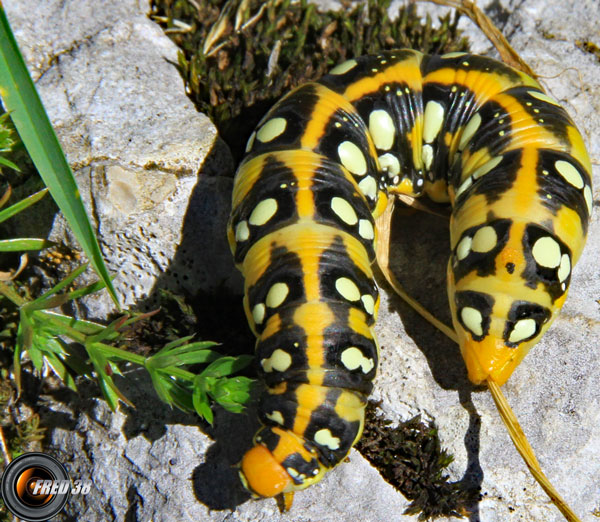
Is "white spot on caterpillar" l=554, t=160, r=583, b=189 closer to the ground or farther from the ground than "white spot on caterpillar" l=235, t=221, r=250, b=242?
farther from the ground

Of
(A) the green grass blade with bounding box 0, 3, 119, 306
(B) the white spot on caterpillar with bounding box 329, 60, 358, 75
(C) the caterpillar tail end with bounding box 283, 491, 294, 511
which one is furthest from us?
(B) the white spot on caterpillar with bounding box 329, 60, 358, 75

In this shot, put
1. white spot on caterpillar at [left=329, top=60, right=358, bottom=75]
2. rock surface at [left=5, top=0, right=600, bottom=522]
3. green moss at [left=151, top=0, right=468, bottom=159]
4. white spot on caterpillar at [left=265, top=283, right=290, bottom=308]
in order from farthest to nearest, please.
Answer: green moss at [left=151, top=0, right=468, bottom=159]
white spot on caterpillar at [left=329, top=60, right=358, bottom=75]
rock surface at [left=5, top=0, right=600, bottom=522]
white spot on caterpillar at [left=265, top=283, right=290, bottom=308]

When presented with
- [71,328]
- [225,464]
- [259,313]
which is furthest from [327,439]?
[71,328]

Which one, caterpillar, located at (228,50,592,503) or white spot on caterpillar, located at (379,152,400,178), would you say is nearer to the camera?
caterpillar, located at (228,50,592,503)

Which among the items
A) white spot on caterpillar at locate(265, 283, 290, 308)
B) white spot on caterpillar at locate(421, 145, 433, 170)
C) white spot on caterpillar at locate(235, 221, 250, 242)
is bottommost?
white spot on caterpillar at locate(265, 283, 290, 308)

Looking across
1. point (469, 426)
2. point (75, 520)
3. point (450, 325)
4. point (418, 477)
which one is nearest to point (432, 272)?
point (450, 325)

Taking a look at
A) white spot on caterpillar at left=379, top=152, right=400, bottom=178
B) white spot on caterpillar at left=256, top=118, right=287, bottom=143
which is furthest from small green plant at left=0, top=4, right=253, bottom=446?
white spot on caterpillar at left=379, top=152, right=400, bottom=178

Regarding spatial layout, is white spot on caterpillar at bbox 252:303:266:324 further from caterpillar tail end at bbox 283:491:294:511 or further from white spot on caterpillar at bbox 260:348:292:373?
caterpillar tail end at bbox 283:491:294:511

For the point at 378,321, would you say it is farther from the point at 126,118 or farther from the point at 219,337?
the point at 126,118
